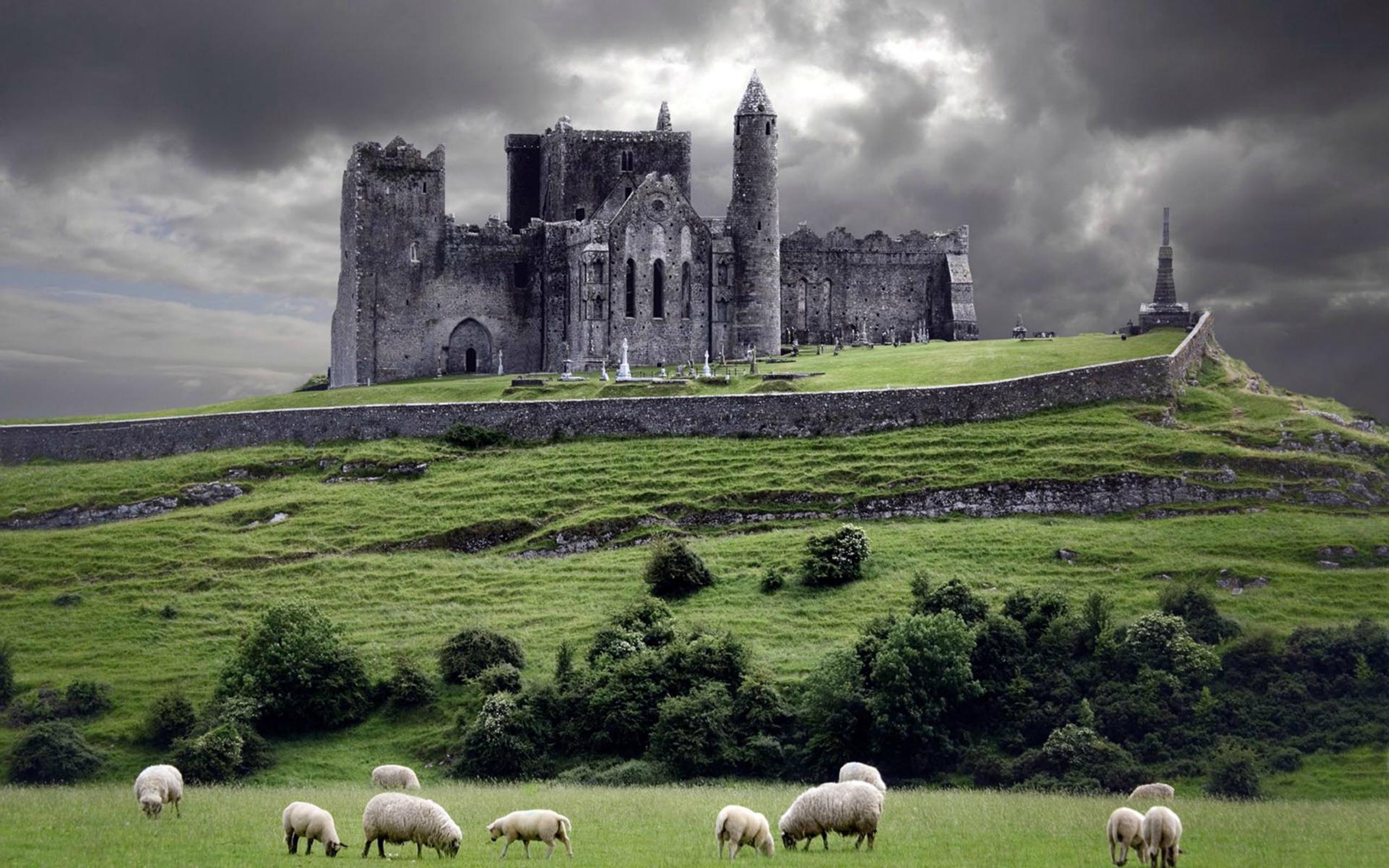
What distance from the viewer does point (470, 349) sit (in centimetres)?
10694

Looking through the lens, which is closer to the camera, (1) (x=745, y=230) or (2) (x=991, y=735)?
(2) (x=991, y=735)

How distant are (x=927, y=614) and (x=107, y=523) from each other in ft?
→ 140

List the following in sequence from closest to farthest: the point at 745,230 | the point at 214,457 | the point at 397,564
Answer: the point at 397,564 < the point at 214,457 < the point at 745,230

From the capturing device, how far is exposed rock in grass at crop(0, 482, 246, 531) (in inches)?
3179

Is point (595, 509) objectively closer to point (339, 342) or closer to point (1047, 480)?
point (1047, 480)

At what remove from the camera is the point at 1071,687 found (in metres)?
56.5

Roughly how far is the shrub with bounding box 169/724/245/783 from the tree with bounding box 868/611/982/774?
2105 centimetres

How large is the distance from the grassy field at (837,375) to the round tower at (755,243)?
3557 millimetres

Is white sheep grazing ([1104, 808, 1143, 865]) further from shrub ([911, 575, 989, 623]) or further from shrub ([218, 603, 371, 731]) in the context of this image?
shrub ([218, 603, 371, 731])

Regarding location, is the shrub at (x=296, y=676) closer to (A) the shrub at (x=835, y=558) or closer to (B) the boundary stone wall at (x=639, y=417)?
(A) the shrub at (x=835, y=558)

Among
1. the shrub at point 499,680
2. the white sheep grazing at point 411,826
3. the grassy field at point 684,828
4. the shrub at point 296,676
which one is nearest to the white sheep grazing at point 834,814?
the grassy field at point 684,828

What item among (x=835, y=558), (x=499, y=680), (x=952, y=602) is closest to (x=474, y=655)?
(x=499, y=680)

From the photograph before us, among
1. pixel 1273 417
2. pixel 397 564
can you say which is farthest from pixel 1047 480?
pixel 397 564

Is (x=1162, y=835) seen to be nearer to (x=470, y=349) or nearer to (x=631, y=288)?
(x=631, y=288)
